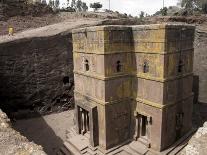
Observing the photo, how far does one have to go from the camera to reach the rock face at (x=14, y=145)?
15.5ft

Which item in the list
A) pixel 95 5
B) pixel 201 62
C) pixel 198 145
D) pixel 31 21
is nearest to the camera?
pixel 198 145

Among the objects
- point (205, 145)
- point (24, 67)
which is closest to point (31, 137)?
point (24, 67)

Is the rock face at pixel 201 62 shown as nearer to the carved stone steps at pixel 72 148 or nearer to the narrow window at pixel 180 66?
the narrow window at pixel 180 66

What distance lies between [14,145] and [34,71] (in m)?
9.60

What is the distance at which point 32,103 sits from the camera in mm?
14391

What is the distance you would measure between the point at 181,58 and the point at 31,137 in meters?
8.10

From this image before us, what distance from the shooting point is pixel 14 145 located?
503 centimetres

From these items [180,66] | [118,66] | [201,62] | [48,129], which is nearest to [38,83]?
[48,129]

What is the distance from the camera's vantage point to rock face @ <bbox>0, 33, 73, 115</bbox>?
13.7m

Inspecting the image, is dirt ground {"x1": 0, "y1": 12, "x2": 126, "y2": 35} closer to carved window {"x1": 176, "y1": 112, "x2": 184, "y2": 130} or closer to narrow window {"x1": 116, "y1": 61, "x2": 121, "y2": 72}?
narrow window {"x1": 116, "y1": 61, "x2": 121, "y2": 72}

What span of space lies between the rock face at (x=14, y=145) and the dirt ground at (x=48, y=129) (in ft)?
17.5

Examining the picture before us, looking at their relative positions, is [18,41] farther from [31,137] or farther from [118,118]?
[118,118]

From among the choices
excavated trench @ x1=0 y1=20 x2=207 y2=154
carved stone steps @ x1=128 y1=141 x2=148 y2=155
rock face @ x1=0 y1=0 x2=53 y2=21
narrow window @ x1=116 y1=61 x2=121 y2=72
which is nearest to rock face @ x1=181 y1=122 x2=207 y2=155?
carved stone steps @ x1=128 y1=141 x2=148 y2=155

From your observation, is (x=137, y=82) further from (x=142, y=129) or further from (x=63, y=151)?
(x=63, y=151)
